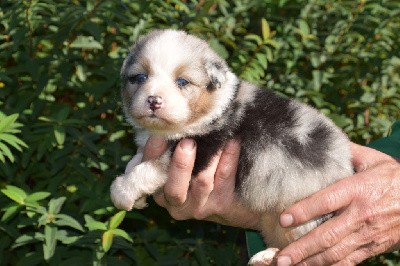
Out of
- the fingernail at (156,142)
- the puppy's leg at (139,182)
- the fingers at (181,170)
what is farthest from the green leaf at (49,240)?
the fingernail at (156,142)

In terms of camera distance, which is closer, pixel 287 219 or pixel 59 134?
pixel 287 219

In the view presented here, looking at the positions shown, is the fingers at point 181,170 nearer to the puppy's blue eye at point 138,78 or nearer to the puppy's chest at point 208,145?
the puppy's chest at point 208,145

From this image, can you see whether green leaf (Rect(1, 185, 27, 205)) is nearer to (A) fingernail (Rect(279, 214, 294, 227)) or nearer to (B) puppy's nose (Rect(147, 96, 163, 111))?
(B) puppy's nose (Rect(147, 96, 163, 111))

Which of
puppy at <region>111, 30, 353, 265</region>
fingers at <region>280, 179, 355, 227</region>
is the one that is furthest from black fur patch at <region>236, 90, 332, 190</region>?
fingers at <region>280, 179, 355, 227</region>

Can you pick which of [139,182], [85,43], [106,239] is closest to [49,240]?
[106,239]

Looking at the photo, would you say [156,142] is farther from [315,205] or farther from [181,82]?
[315,205]

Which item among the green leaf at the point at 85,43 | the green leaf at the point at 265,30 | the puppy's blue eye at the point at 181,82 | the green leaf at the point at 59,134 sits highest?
the puppy's blue eye at the point at 181,82
